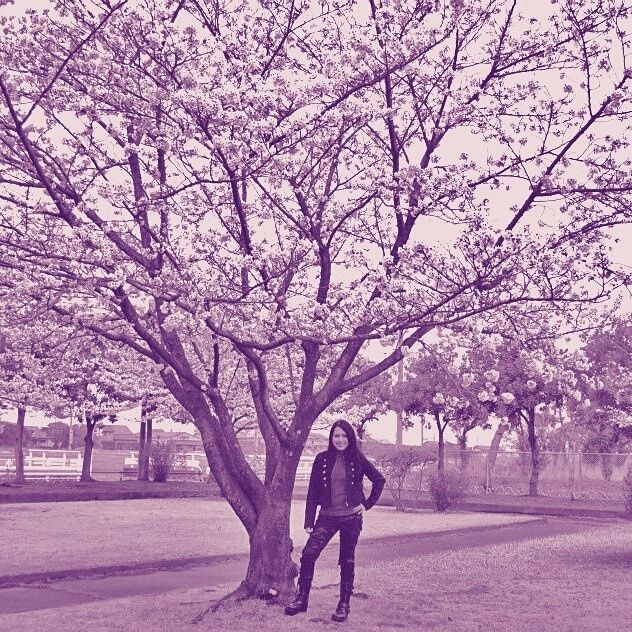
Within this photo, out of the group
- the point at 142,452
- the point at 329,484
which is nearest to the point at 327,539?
the point at 329,484

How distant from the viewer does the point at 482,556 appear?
13234 millimetres

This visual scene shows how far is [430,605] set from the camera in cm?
864

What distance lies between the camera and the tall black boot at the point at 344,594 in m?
7.58

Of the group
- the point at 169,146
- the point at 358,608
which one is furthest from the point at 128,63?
the point at 358,608

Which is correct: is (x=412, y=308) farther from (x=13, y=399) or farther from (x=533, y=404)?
(x=533, y=404)

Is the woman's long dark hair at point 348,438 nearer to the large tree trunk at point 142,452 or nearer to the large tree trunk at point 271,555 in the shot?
the large tree trunk at point 271,555

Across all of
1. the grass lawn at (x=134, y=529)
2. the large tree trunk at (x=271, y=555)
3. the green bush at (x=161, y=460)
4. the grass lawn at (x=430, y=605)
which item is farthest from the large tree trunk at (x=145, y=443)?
the large tree trunk at (x=271, y=555)

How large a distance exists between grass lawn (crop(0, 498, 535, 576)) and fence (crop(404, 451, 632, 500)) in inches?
321

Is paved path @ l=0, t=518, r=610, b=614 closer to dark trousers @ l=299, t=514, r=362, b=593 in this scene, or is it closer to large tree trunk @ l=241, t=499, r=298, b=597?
large tree trunk @ l=241, t=499, r=298, b=597

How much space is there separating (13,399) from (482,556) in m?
18.0

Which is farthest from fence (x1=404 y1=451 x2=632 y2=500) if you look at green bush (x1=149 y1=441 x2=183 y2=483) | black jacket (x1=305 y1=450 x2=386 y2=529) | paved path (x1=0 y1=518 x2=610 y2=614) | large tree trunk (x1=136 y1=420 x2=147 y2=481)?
black jacket (x1=305 y1=450 x2=386 y2=529)

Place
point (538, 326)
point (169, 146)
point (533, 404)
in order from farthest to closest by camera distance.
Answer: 1. point (533, 404)
2. point (538, 326)
3. point (169, 146)

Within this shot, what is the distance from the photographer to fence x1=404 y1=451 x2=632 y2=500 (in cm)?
3006

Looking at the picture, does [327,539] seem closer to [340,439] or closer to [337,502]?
[337,502]
